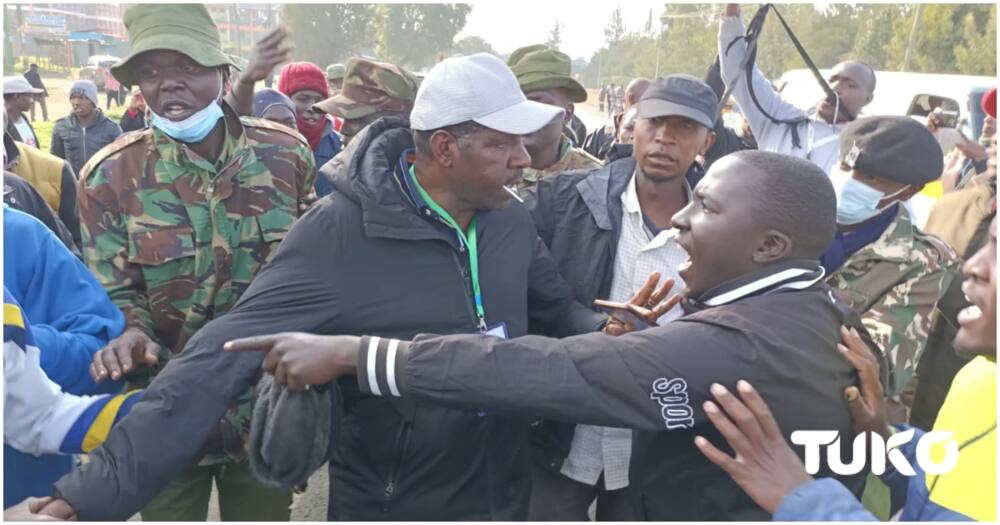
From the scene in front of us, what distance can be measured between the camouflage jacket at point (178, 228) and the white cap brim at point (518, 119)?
0.98 meters

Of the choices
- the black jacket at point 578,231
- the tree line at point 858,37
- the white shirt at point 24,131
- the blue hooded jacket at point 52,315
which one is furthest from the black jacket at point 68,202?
the tree line at point 858,37

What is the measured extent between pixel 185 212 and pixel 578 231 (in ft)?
4.34

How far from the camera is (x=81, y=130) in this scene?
8.16m

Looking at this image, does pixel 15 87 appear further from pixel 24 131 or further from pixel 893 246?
pixel 893 246

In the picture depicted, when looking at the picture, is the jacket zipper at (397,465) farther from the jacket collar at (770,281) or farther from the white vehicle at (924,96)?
the white vehicle at (924,96)

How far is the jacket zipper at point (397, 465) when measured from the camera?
1.92m

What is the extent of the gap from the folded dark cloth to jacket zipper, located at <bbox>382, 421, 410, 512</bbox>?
197 mm

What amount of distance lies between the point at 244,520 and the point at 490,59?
1.80m

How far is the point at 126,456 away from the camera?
5.60 ft

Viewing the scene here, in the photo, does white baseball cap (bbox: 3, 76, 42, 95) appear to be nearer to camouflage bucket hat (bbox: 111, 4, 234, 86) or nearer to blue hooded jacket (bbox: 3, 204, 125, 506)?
camouflage bucket hat (bbox: 111, 4, 234, 86)

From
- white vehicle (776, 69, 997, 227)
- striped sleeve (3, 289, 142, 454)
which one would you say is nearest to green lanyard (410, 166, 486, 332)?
striped sleeve (3, 289, 142, 454)

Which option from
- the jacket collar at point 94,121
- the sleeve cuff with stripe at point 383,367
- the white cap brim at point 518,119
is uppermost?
the white cap brim at point 518,119

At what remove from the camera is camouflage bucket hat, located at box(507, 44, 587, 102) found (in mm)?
3930

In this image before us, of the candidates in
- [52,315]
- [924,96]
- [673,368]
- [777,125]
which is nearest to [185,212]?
[52,315]
